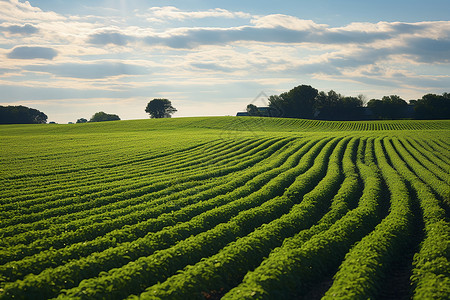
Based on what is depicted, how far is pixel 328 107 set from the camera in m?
124

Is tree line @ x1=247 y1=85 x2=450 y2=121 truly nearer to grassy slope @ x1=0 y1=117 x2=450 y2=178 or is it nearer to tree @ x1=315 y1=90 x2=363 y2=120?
tree @ x1=315 y1=90 x2=363 y2=120

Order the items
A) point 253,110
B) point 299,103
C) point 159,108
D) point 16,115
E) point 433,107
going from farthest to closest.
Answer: point 159,108 < point 16,115 < point 253,110 < point 299,103 < point 433,107

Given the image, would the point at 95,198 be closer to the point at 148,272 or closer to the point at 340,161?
the point at 148,272

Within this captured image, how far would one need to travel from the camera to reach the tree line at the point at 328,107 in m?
120

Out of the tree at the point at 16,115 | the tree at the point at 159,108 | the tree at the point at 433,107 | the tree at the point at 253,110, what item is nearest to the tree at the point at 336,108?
the tree at the point at 433,107

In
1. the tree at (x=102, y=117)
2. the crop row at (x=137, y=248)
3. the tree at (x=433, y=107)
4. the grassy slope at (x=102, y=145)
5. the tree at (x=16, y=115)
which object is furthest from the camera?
the tree at (x=102, y=117)

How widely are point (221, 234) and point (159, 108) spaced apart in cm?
14409

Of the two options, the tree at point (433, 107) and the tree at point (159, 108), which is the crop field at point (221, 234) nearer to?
the tree at point (433, 107)

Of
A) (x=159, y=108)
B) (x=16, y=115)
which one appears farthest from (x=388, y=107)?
(x=16, y=115)

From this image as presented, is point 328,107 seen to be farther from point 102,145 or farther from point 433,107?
point 102,145

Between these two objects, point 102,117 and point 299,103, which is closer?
point 299,103

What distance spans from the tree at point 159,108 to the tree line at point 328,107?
44687mm

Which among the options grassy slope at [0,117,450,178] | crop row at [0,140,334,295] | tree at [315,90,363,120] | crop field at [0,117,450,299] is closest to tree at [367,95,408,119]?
tree at [315,90,363,120]

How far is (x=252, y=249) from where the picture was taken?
38.9ft
